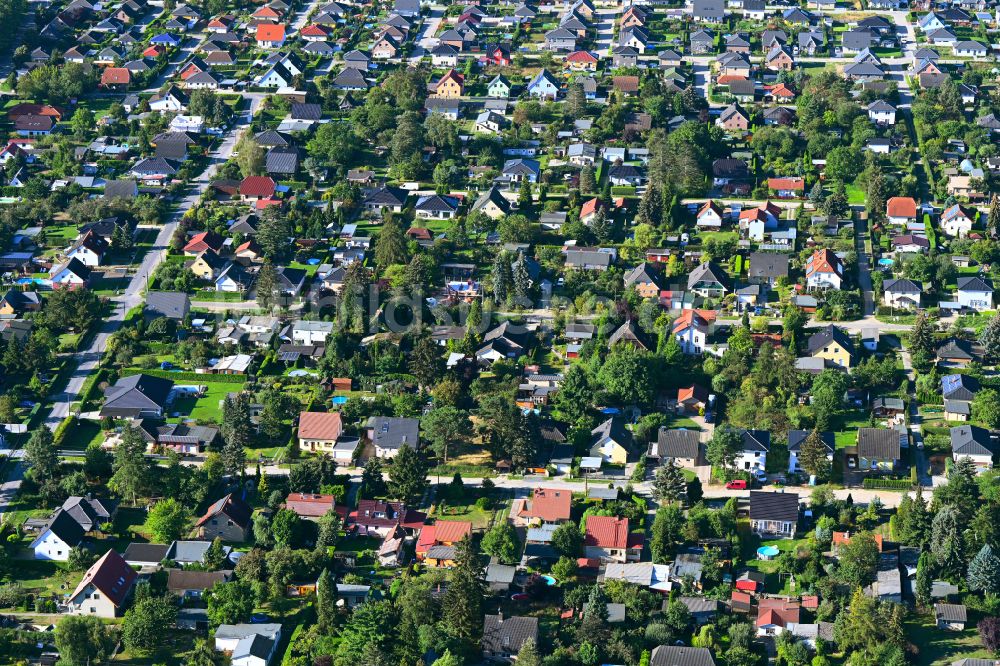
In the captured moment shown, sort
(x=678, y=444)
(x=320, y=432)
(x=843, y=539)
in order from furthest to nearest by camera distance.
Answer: (x=320, y=432)
(x=678, y=444)
(x=843, y=539)

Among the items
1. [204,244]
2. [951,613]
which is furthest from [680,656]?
[204,244]

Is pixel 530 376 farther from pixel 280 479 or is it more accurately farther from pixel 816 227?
pixel 816 227

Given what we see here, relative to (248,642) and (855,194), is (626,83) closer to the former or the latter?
(855,194)

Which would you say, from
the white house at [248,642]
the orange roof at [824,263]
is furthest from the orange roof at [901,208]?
the white house at [248,642]

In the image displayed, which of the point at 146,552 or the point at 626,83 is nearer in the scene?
the point at 146,552

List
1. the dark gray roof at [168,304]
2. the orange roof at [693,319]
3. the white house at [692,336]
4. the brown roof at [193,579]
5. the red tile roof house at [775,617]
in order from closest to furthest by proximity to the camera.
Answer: the red tile roof house at [775,617] < the brown roof at [193,579] < the white house at [692,336] < the orange roof at [693,319] < the dark gray roof at [168,304]

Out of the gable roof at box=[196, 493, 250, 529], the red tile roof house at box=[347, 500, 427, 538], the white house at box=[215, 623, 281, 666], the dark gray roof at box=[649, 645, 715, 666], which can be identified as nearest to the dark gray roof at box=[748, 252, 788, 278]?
the red tile roof house at box=[347, 500, 427, 538]

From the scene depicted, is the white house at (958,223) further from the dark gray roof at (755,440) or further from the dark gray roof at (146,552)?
the dark gray roof at (146,552)
